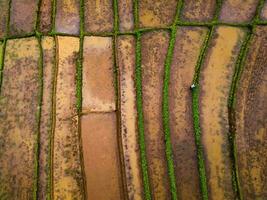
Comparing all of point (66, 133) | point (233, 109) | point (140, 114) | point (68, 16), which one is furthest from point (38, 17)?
point (233, 109)

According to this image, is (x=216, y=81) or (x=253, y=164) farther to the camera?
(x=216, y=81)

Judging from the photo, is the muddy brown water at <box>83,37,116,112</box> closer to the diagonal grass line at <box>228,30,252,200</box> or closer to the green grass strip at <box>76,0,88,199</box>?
the green grass strip at <box>76,0,88,199</box>

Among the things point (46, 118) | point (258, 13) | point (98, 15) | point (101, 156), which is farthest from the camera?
point (98, 15)

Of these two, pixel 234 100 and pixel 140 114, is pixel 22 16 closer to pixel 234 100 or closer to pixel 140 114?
pixel 140 114

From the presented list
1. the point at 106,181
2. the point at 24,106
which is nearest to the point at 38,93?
the point at 24,106

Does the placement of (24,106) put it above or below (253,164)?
above

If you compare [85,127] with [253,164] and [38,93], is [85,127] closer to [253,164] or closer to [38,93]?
[38,93]

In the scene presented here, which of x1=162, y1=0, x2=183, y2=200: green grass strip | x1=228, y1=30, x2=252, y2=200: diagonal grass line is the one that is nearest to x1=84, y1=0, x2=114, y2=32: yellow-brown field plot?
x1=162, y1=0, x2=183, y2=200: green grass strip
